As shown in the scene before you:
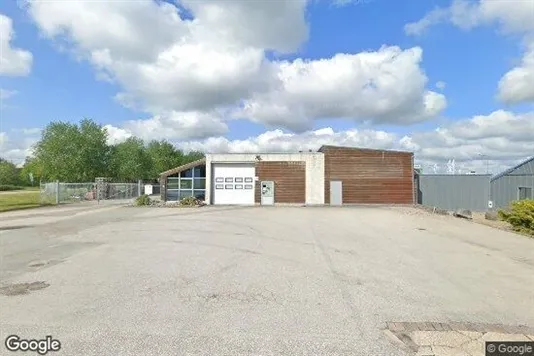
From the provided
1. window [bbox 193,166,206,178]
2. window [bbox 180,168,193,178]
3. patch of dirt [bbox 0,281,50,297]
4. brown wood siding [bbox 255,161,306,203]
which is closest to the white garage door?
brown wood siding [bbox 255,161,306,203]

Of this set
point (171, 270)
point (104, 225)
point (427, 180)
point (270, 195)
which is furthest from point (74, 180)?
point (171, 270)

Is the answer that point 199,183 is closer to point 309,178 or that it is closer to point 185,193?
point 185,193

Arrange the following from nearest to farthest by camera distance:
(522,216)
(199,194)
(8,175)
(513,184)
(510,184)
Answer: (522,216)
(513,184)
(510,184)
(199,194)
(8,175)

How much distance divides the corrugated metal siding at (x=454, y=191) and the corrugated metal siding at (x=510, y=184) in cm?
60

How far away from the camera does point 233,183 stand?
32.9 meters

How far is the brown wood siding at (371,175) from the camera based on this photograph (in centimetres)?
3120

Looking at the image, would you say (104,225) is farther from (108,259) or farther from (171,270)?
(171,270)

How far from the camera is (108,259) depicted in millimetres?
9703

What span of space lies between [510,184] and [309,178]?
1481 cm

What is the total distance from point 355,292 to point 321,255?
11.2ft

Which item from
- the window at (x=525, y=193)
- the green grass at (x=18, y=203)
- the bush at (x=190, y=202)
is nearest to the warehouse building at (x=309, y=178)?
the bush at (x=190, y=202)

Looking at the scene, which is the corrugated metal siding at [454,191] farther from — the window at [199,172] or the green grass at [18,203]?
the green grass at [18,203]

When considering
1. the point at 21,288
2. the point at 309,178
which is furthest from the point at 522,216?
the point at 21,288

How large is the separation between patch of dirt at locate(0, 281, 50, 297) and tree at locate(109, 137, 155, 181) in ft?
167
